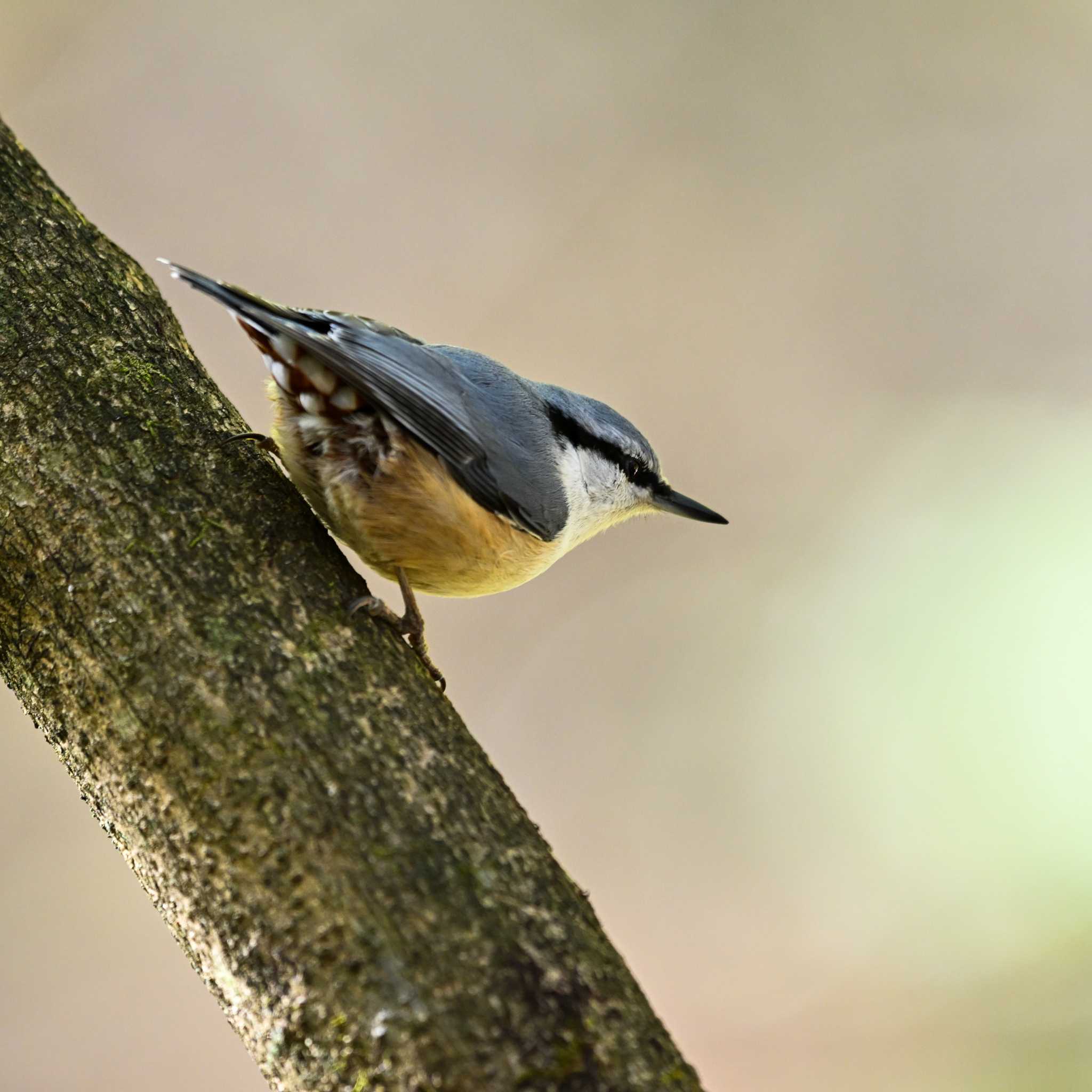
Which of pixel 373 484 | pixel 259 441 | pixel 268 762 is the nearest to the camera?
pixel 268 762

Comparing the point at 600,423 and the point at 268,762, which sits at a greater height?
the point at 600,423

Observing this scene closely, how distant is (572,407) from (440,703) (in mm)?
1184

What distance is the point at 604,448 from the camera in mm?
2473

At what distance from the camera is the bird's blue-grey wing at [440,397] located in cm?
177

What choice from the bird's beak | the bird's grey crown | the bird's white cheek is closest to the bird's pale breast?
the bird's white cheek

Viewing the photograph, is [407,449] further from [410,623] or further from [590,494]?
[590,494]

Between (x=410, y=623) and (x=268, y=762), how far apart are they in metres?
0.62

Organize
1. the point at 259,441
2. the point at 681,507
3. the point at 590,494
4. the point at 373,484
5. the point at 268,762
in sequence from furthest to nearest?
1. the point at 681,507
2. the point at 590,494
3. the point at 373,484
4. the point at 259,441
5. the point at 268,762

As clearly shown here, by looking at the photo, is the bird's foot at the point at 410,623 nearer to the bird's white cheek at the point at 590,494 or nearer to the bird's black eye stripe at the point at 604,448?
the bird's white cheek at the point at 590,494

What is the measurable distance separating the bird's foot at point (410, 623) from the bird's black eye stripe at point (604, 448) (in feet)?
1.94

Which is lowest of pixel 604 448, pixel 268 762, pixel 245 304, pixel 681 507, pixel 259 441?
pixel 268 762

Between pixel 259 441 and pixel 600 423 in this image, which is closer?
pixel 259 441

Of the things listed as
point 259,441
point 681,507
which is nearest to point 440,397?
point 259,441

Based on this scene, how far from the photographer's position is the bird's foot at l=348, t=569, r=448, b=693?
145cm
